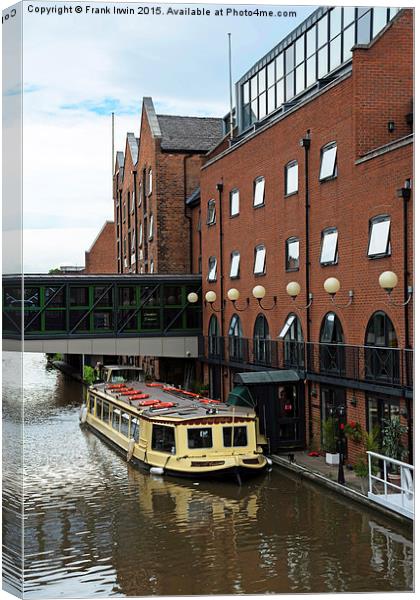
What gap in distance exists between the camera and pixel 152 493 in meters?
16.9

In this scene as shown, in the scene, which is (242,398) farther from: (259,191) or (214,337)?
(214,337)

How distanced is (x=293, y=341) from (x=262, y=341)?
2.43 metres

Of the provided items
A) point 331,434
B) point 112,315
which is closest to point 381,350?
point 331,434

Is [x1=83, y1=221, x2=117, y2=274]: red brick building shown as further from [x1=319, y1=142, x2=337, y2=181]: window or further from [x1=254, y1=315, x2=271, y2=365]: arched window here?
[x1=319, y1=142, x2=337, y2=181]: window

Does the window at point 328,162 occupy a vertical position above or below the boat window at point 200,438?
above

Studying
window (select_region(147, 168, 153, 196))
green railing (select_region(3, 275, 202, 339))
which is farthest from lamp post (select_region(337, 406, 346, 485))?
window (select_region(147, 168, 153, 196))

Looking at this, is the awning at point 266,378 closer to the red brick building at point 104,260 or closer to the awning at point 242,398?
the awning at point 242,398

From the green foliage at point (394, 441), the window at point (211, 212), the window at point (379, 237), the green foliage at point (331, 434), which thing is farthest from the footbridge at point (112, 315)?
the green foliage at point (394, 441)

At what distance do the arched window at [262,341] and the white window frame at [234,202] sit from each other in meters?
3.61

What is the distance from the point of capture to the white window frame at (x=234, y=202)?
81.2 ft

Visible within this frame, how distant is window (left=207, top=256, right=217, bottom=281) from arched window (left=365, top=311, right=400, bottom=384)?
1043 centimetres

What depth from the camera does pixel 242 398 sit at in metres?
19.5

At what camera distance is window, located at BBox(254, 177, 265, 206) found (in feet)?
74.4

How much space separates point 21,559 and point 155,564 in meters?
3.36
